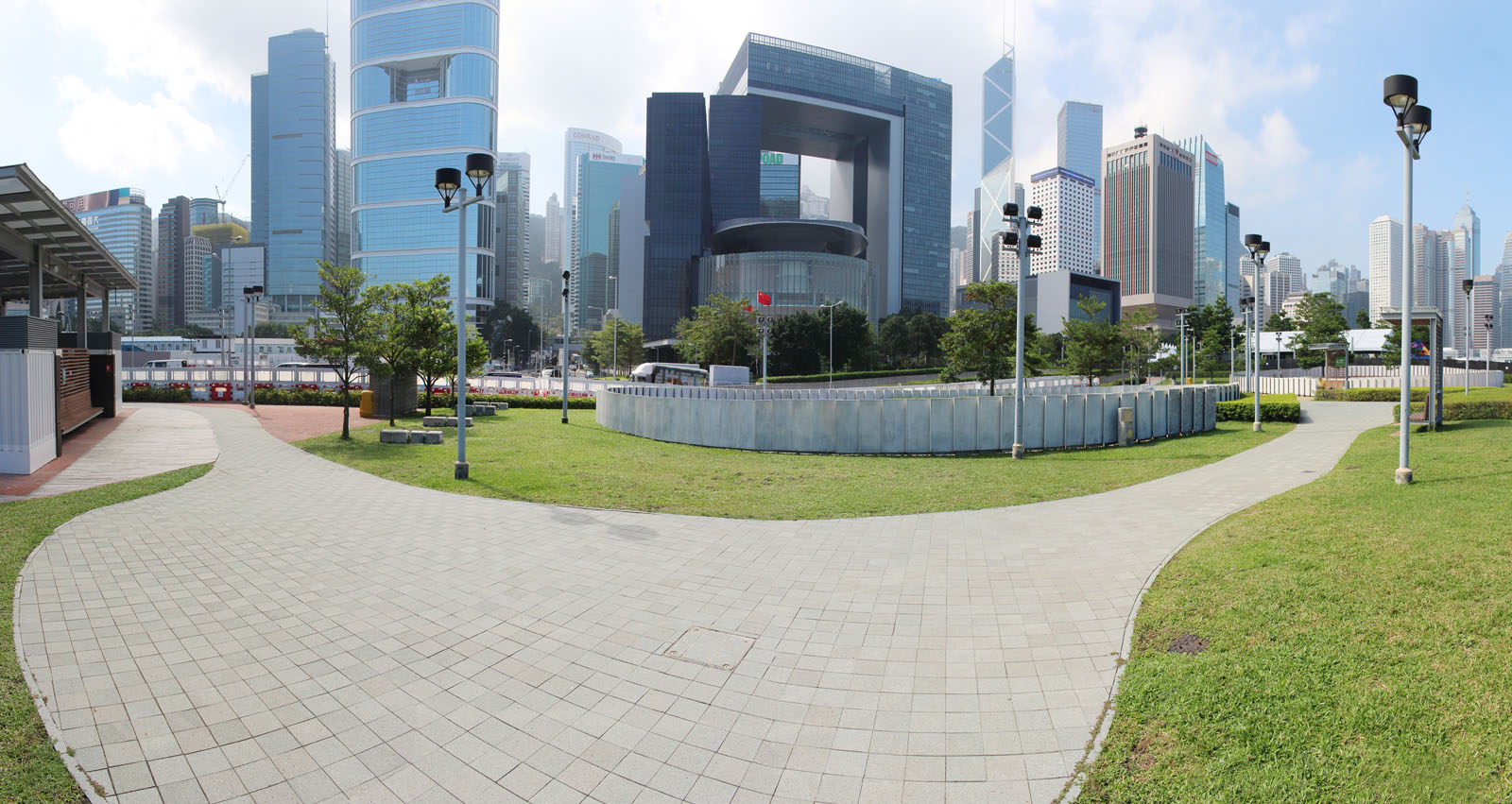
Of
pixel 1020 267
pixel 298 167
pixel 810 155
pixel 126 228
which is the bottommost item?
pixel 1020 267

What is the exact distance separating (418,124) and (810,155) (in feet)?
257

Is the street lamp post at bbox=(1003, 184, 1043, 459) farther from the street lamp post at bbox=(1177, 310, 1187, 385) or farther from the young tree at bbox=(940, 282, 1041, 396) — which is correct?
the street lamp post at bbox=(1177, 310, 1187, 385)

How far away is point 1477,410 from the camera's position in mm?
16812

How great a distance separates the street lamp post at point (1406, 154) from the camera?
9562 millimetres

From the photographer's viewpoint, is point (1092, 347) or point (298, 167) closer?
point (1092, 347)

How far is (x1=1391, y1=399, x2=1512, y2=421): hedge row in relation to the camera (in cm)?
1659

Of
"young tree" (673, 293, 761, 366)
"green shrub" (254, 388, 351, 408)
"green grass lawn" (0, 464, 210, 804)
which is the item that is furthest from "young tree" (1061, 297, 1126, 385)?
"green grass lawn" (0, 464, 210, 804)

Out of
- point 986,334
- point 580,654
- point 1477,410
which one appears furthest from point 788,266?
point 580,654

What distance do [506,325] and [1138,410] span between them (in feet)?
411

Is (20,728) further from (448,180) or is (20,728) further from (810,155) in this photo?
(810,155)

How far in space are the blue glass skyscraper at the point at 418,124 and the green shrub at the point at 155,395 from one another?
102633 millimetres

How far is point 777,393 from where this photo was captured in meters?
35.7

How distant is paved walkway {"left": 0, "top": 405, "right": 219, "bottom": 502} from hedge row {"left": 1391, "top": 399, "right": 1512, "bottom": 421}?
93.8 ft

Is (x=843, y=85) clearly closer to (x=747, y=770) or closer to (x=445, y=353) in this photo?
(x=445, y=353)
